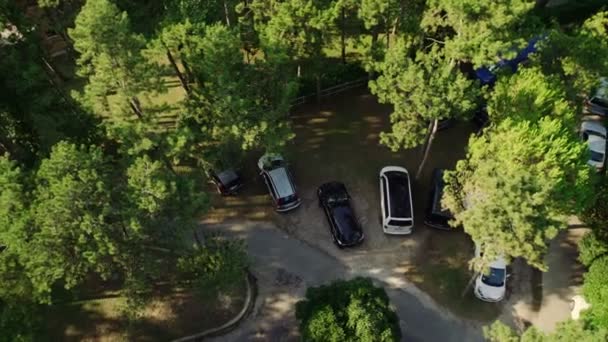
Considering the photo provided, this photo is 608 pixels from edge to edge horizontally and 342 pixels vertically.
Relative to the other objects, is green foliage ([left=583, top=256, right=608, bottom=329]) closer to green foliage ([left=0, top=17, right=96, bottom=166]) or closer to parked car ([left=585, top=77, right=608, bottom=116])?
parked car ([left=585, top=77, right=608, bottom=116])

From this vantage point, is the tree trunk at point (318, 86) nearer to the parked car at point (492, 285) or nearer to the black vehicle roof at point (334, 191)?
the black vehicle roof at point (334, 191)

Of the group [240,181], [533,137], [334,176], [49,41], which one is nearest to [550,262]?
[533,137]

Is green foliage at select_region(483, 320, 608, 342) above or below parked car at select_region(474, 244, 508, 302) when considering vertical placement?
above

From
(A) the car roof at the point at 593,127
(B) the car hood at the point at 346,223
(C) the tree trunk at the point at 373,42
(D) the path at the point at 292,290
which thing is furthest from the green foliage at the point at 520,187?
(A) the car roof at the point at 593,127

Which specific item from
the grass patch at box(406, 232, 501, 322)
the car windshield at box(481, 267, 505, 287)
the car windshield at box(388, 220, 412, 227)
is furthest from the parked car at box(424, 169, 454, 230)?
the car windshield at box(481, 267, 505, 287)

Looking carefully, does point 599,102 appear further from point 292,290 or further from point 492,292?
point 292,290

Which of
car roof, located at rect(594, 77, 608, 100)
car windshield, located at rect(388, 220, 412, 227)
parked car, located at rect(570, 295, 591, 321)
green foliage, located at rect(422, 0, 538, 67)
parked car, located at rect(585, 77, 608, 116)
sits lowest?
parked car, located at rect(570, 295, 591, 321)

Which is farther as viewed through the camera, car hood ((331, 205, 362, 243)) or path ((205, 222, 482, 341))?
car hood ((331, 205, 362, 243))
